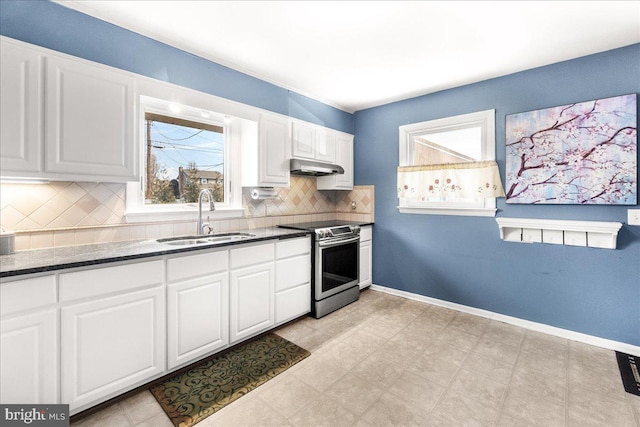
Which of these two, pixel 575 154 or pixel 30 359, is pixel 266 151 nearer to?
pixel 30 359

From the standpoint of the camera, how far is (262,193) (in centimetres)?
321

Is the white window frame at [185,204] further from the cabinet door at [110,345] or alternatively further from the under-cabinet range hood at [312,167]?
the cabinet door at [110,345]

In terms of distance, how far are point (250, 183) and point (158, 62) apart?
4.26 ft

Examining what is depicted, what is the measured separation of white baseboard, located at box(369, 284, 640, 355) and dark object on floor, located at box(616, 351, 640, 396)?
2.9 inches

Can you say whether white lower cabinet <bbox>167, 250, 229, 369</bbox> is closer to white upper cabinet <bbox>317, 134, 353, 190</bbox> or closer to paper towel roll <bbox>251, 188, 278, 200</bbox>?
paper towel roll <bbox>251, 188, 278, 200</bbox>

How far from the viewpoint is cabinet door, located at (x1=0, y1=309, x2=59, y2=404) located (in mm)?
1484

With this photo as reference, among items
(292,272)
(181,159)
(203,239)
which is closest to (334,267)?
(292,272)

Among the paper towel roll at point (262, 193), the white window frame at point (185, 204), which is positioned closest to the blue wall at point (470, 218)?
the white window frame at point (185, 204)

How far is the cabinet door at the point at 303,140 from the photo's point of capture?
3.38m

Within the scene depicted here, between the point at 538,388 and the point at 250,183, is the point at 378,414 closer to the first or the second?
the point at 538,388

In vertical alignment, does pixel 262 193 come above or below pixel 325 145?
below

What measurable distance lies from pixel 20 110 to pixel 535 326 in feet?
14.5

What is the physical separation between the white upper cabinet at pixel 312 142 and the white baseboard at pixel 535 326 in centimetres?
204

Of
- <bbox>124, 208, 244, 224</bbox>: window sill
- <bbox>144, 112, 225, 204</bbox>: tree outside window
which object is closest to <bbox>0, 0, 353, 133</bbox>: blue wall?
<bbox>144, 112, 225, 204</bbox>: tree outside window
